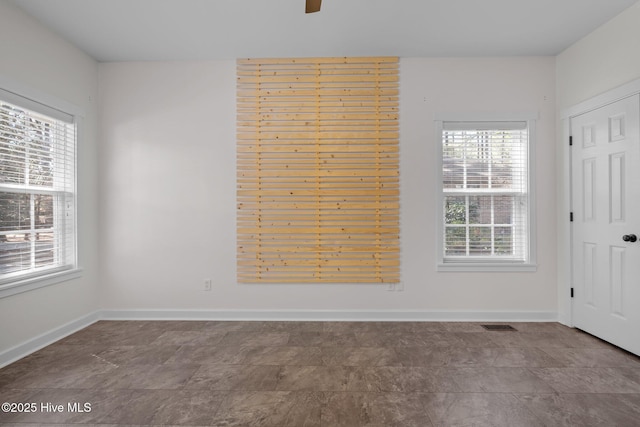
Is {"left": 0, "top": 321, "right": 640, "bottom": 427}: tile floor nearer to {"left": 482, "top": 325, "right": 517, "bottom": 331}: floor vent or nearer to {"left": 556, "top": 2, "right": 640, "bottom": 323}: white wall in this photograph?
{"left": 482, "top": 325, "right": 517, "bottom": 331}: floor vent

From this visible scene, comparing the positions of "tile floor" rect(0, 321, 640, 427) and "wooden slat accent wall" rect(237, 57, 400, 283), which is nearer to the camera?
"tile floor" rect(0, 321, 640, 427)

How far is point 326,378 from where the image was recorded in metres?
2.44

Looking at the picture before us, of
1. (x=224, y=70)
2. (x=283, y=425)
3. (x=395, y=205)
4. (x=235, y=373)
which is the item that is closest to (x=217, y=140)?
(x=224, y=70)

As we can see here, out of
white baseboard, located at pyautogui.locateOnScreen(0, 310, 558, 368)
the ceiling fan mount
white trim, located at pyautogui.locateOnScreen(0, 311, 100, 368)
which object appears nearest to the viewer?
the ceiling fan mount

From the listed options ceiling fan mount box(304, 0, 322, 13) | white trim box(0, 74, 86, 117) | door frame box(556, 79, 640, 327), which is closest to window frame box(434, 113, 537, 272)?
door frame box(556, 79, 640, 327)

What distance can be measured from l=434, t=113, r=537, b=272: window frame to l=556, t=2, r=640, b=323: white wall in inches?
10.5

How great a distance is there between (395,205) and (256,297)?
75.8 inches

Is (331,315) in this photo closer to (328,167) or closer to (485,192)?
(328,167)

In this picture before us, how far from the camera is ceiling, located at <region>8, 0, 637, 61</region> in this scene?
2811 mm

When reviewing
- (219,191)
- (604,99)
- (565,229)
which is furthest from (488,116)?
(219,191)

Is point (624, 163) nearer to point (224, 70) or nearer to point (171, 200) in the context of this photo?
point (224, 70)

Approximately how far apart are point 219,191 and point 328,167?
4.26 ft

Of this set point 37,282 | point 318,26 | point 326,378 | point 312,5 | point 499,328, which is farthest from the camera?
point 499,328

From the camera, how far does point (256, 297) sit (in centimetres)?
378
